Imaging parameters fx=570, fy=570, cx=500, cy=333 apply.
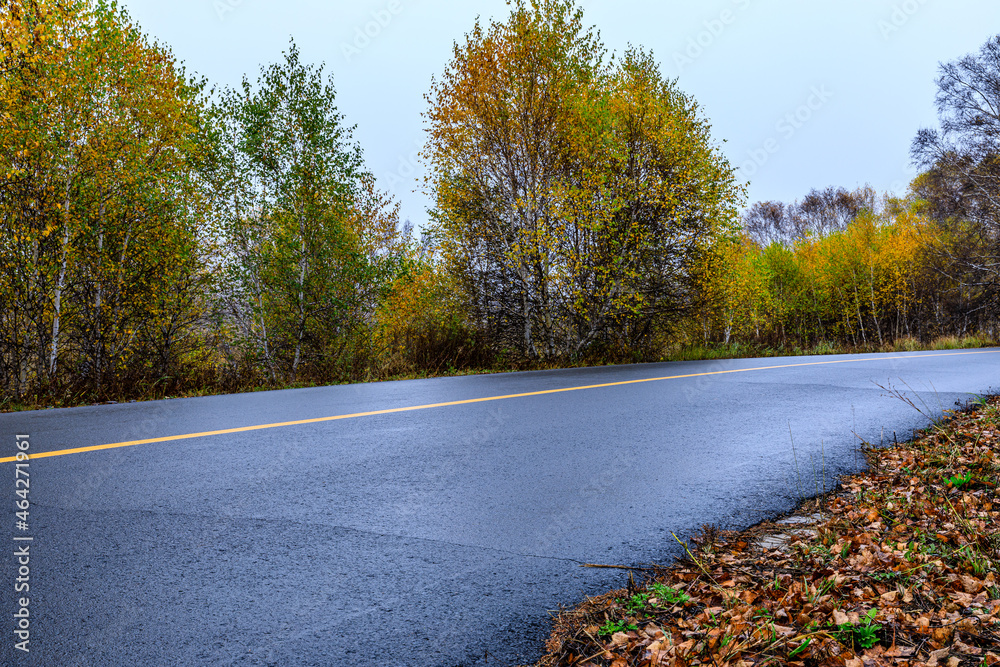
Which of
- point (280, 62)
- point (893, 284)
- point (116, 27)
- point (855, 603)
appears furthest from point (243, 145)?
point (893, 284)

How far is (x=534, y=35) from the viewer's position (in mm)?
14516

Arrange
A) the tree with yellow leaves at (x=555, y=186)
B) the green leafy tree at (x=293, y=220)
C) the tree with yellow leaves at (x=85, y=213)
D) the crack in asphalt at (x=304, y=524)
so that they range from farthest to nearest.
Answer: the tree with yellow leaves at (x=555, y=186)
the green leafy tree at (x=293, y=220)
the tree with yellow leaves at (x=85, y=213)
the crack in asphalt at (x=304, y=524)

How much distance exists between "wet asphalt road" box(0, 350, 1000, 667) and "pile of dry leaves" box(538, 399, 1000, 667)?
19 centimetres

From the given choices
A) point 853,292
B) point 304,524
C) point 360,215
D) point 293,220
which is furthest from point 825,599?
point 853,292

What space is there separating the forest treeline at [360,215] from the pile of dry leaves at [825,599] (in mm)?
9777

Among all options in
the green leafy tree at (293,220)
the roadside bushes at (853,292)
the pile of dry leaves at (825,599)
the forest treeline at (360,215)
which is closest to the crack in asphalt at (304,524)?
the pile of dry leaves at (825,599)

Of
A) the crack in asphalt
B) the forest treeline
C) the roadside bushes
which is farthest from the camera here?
the roadside bushes

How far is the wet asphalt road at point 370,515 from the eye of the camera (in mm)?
2027

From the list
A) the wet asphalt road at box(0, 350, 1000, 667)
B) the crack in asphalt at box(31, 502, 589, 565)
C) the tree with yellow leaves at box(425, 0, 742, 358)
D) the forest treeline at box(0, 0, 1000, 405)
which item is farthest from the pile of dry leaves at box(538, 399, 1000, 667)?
the tree with yellow leaves at box(425, 0, 742, 358)

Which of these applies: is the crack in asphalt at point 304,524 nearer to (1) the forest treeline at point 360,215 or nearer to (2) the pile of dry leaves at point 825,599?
(2) the pile of dry leaves at point 825,599

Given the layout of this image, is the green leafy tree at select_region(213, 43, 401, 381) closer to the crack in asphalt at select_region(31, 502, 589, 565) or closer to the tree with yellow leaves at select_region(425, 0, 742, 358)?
the tree with yellow leaves at select_region(425, 0, 742, 358)

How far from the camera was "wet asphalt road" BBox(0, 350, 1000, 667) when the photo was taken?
6.65ft

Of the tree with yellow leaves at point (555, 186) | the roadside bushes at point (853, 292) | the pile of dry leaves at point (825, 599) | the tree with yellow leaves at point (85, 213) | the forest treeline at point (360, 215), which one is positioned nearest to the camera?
the pile of dry leaves at point (825, 599)

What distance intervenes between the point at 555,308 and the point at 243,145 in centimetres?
874
